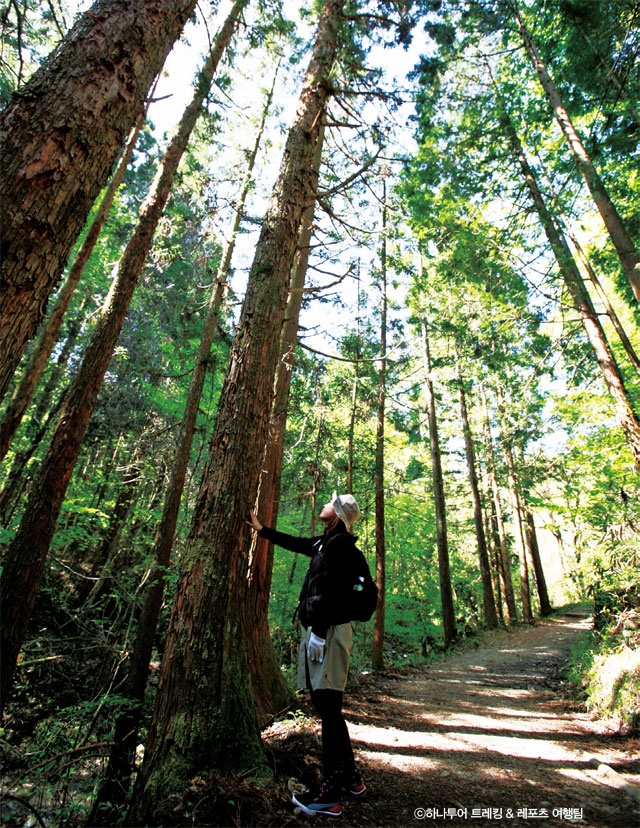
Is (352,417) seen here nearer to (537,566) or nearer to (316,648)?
(316,648)

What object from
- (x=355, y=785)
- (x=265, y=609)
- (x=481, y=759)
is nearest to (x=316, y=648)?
(x=355, y=785)

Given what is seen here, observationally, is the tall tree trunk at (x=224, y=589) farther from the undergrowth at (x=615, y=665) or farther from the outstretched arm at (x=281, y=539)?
the undergrowth at (x=615, y=665)

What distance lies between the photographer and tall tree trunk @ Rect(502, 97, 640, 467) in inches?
260

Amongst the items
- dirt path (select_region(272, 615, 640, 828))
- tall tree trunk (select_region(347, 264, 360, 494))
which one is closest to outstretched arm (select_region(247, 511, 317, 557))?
dirt path (select_region(272, 615, 640, 828))

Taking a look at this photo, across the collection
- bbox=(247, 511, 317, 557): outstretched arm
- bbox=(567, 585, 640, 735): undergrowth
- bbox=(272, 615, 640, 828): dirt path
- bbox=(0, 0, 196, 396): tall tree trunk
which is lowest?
bbox=(272, 615, 640, 828): dirt path

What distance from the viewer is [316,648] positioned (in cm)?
292

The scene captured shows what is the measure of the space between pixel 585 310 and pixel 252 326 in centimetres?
667

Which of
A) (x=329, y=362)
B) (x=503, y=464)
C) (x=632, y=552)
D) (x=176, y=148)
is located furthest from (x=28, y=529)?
(x=503, y=464)

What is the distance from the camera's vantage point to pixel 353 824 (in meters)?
2.56

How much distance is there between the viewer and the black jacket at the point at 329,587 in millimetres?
2979

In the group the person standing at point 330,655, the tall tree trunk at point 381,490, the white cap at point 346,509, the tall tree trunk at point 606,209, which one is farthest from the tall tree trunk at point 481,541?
the person standing at point 330,655

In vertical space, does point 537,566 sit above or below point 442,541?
above

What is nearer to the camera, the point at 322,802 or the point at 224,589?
the point at 322,802

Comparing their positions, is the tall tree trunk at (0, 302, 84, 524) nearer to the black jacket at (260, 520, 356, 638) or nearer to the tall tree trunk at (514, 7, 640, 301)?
the black jacket at (260, 520, 356, 638)
